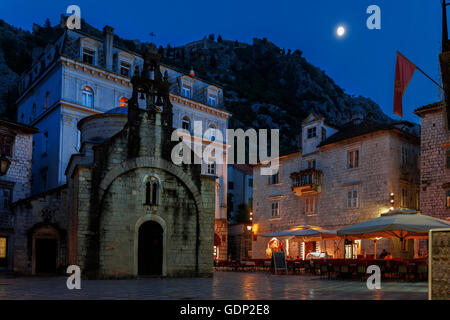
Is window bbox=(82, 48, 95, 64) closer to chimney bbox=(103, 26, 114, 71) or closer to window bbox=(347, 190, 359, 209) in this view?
chimney bbox=(103, 26, 114, 71)

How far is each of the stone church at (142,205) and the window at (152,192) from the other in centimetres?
5

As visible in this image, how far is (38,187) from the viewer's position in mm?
42312

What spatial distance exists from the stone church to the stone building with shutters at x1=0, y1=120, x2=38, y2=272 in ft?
42.4

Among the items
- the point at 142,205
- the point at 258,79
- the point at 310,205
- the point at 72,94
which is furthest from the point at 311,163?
the point at 258,79

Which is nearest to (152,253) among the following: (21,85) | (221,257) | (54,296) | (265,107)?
(54,296)

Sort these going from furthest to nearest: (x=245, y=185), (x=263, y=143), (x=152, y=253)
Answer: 1. (x=263, y=143)
2. (x=245, y=185)
3. (x=152, y=253)

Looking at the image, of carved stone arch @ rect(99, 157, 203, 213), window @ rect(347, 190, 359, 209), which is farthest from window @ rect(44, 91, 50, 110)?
window @ rect(347, 190, 359, 209)

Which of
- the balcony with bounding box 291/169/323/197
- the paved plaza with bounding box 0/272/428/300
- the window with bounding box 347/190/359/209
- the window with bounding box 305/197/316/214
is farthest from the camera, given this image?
the window with bounding box 305/197/316/214

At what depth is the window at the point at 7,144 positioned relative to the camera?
33875 mm

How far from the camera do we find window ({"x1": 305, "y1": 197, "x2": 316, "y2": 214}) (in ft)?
132

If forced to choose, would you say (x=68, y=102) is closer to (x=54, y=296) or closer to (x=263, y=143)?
(x=54, y=296)

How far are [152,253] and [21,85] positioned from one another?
118 feet

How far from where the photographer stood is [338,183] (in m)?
38.3

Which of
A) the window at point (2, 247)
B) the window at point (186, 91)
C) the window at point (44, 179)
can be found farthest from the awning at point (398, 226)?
the window at point (186, 91)
